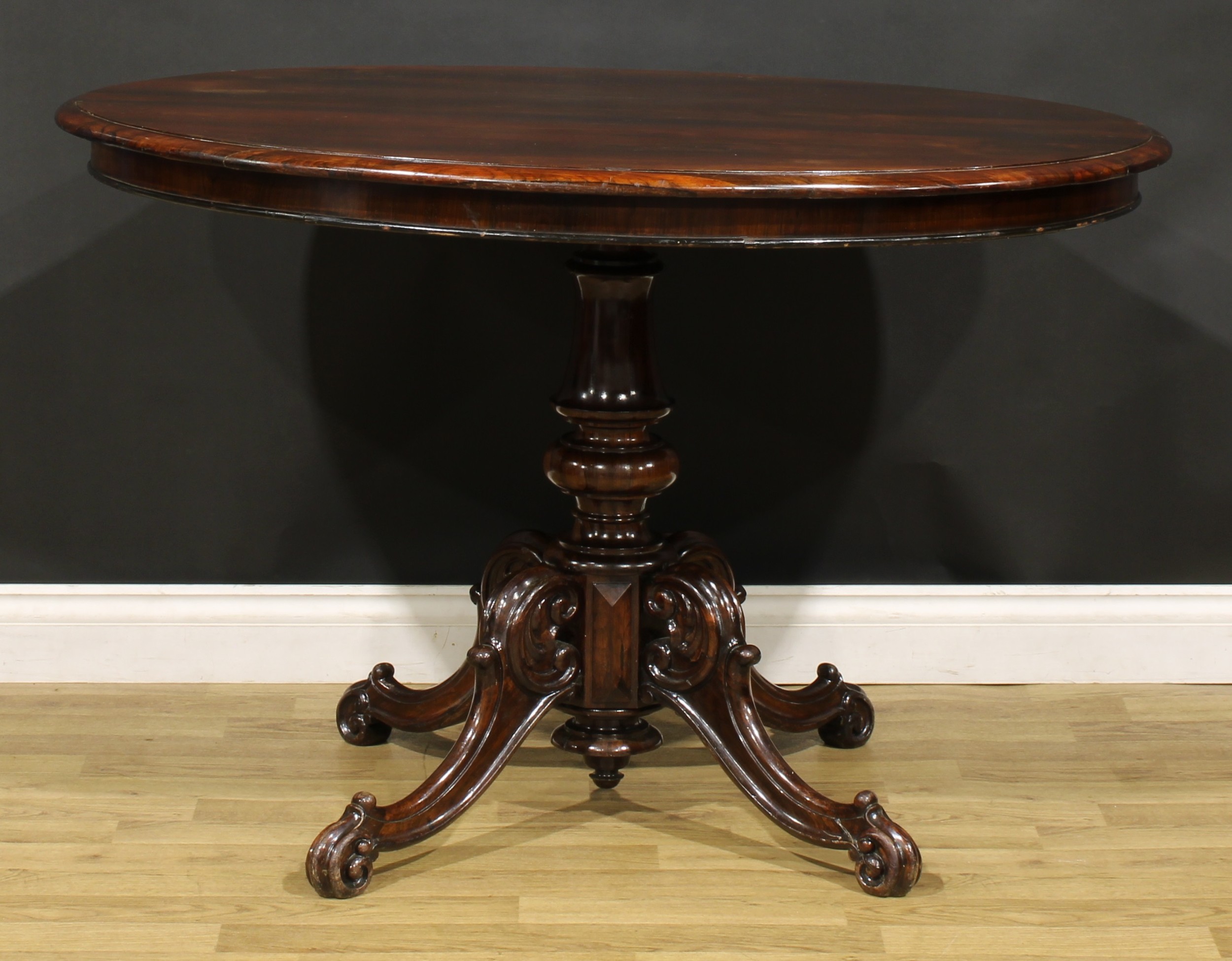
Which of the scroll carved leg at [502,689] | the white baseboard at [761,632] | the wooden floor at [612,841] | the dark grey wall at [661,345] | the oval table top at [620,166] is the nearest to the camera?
the oval table top at [620,166]

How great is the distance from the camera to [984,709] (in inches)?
77.1

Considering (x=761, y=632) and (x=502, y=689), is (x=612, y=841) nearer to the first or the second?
(x=502, y=689)

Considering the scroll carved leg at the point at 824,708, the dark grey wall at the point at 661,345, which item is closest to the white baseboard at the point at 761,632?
the dark grey wall at the point at 661,345

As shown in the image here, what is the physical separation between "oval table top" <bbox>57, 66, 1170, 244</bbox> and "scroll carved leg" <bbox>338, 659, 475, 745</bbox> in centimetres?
72

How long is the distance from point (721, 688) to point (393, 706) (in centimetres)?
44

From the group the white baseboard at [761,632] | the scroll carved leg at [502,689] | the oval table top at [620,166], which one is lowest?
the white baseboard at [761,632]

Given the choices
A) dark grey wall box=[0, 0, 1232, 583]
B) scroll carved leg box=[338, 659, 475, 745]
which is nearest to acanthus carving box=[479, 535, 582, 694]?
scroll carved leg box=[338, 659, 475, 745]

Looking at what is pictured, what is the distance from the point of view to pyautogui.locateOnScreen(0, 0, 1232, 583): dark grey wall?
6.10 feet

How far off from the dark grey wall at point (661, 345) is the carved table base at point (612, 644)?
1.13ft

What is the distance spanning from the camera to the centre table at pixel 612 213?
3.43ft

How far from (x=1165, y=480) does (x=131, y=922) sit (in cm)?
147

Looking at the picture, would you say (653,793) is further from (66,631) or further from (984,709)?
(66,631)

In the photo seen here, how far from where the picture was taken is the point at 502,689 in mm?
1575

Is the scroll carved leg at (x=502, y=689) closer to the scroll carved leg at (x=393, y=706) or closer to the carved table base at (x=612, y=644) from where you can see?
the carved table base at (x=612, y=644)
